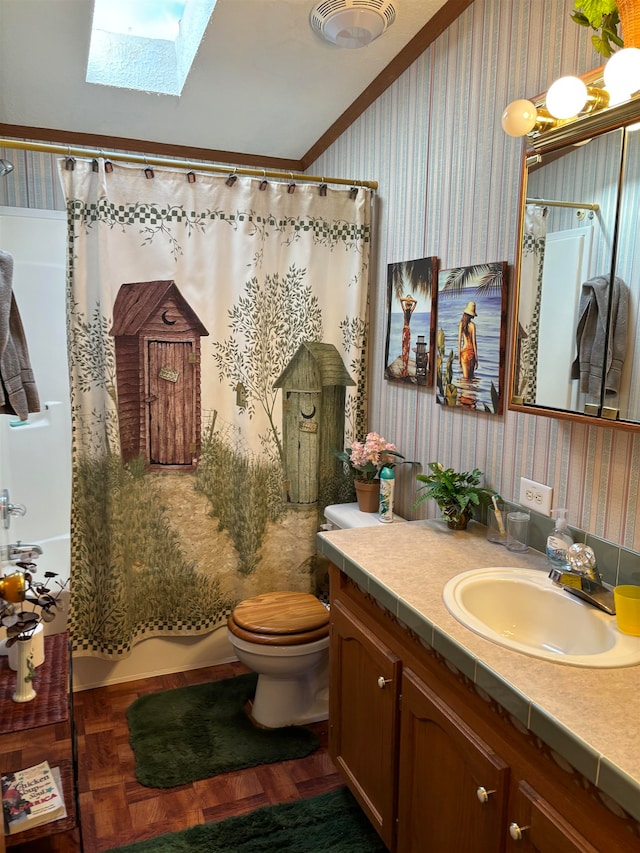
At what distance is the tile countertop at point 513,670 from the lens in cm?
94

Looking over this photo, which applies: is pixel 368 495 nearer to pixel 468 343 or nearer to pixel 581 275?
pixel 468 343

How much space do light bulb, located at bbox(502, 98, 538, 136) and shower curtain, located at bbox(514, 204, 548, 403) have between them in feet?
0.69

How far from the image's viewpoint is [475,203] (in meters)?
2.03

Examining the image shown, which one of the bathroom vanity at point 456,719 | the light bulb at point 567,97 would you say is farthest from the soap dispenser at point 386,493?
the light bulb at point 567,97

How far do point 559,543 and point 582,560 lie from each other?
0.39ft

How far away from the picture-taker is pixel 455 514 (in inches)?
76.6

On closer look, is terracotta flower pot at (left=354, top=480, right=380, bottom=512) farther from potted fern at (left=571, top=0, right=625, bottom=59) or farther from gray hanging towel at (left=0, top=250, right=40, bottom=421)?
potted fern at (left=571, top=0, right=625, bottom=59)

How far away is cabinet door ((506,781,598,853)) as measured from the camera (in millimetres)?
989

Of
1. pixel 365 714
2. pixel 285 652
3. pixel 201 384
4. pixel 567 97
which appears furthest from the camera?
pixel 201 384

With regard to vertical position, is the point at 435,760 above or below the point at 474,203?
below

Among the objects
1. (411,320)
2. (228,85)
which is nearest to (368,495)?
(411,320)

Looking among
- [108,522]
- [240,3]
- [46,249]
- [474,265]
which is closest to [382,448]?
[474,265]

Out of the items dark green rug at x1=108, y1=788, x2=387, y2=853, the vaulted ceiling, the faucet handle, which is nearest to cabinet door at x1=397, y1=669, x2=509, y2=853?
dark green rug at x1=108, y1=788, x2=387, y2=853

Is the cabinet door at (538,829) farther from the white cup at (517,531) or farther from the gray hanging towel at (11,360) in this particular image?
the gray hanging towel at (11,360)
